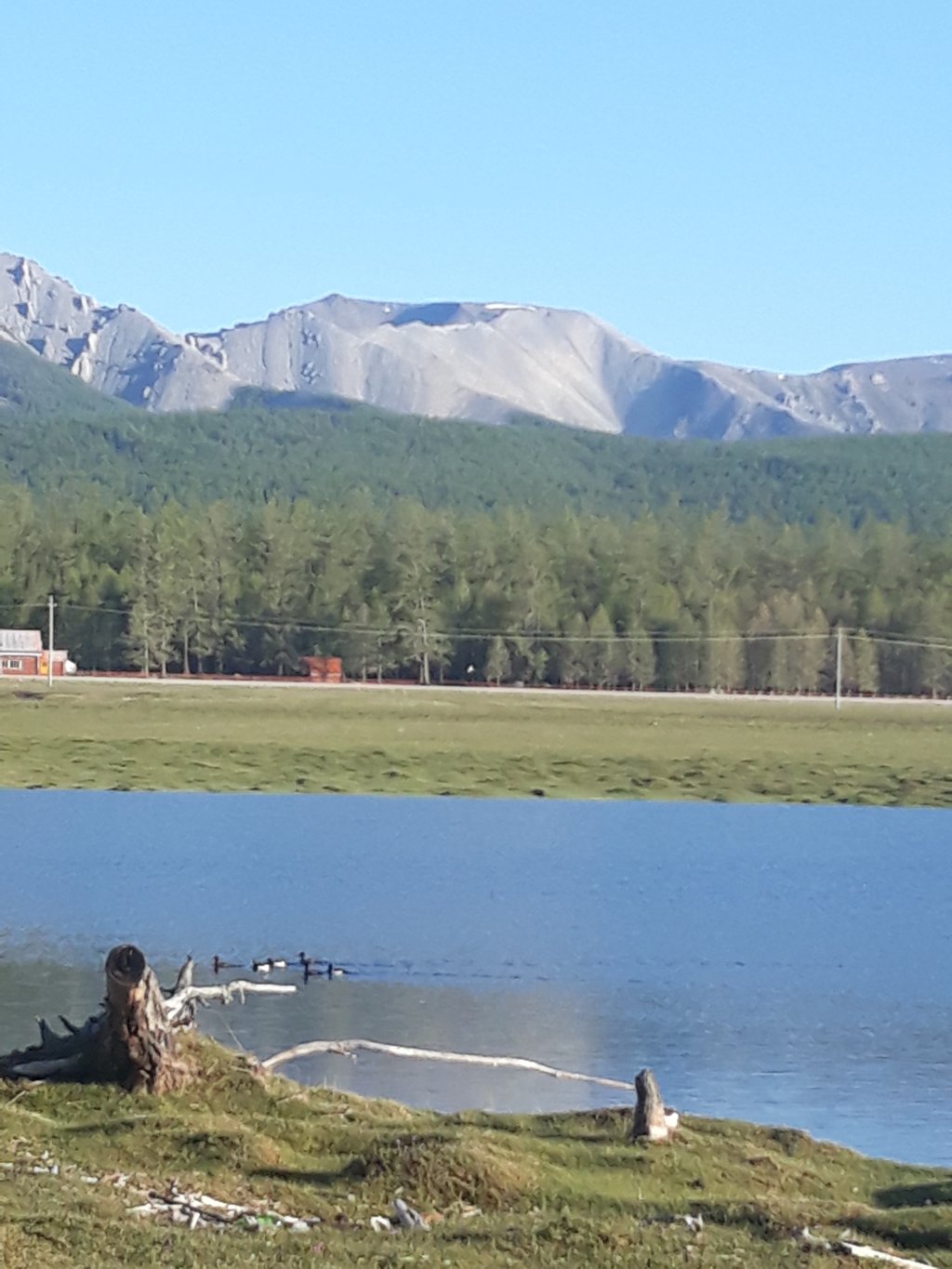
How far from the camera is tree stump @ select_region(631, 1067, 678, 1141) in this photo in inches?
632

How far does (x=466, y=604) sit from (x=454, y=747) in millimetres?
72284

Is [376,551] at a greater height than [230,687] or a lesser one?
greater

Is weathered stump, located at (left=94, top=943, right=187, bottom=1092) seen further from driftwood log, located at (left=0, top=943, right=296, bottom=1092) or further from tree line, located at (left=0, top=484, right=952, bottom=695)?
tree line, located at (left=0, top=484, right=952, bottom=695)

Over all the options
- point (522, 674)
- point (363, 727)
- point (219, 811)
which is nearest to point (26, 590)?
point (522, 674)

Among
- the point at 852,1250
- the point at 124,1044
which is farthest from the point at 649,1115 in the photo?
the point at 124,1044

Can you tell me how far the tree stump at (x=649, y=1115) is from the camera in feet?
52.6

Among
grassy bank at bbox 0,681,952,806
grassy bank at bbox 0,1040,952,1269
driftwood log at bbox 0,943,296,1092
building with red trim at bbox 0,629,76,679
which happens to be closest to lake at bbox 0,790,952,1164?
grassy bank at bbox 0,1040,952,1269

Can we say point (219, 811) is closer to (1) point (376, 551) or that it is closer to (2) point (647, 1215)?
(2) point (647, 1215)

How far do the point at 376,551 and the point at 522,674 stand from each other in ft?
56.8

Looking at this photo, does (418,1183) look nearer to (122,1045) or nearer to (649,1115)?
(649,1115)

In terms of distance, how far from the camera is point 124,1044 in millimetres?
15938

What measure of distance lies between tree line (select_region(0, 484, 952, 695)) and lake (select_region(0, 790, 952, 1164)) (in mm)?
80128

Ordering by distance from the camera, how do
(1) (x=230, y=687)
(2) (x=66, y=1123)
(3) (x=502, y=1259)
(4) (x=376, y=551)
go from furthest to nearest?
(4) (x=376, y=551) → (1) (x=230, y=687) → (2) (x=66, y=1123) → (3) (x=502, y=1259)

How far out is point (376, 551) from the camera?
148250 millimetres
